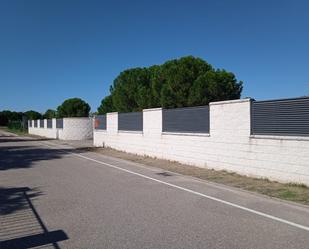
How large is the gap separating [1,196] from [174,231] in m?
5.24

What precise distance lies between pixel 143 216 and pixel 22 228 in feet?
7.07

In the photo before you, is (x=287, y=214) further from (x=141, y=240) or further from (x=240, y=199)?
(x=141, y=240)

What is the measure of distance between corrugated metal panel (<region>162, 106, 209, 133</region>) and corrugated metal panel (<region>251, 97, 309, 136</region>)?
285 centimetres

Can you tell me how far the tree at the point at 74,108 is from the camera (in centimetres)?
5962

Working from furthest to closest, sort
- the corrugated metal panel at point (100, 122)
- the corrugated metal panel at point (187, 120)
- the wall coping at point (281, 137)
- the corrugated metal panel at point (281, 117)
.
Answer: the corrugated metal panel at point (100, 122), the corrugated metal panel at point (187, 120), the corrugated metal panel at point (281, 117), the wall coping at point (281, 137)

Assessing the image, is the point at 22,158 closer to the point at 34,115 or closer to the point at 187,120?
the point at 187,120

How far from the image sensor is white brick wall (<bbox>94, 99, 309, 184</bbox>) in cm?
1005

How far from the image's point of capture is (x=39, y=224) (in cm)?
642

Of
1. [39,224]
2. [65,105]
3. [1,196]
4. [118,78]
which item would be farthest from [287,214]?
[65,105]

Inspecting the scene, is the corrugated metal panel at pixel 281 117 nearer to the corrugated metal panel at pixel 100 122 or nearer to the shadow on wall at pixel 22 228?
the shadow on wall at pixel 22 228

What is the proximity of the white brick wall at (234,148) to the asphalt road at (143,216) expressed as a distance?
1757 mm

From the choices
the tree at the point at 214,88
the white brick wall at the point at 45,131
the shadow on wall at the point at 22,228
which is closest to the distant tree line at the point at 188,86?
the tree at the point at 214,88

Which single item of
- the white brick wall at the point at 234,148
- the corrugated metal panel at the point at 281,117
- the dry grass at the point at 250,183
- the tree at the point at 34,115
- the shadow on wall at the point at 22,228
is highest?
the tree at the point at 34,115

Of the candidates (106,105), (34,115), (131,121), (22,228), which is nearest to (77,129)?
(106,105)
